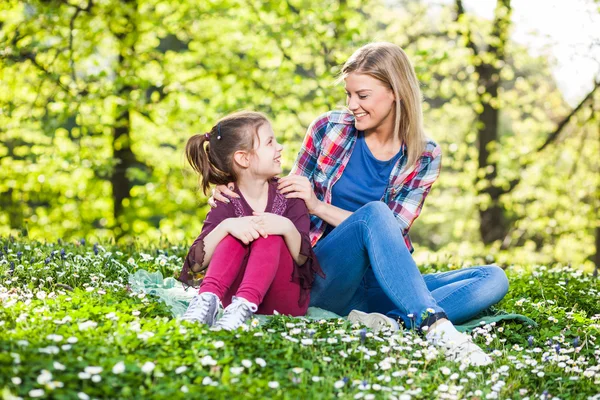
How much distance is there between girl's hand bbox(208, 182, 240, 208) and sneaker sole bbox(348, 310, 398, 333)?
0.99m

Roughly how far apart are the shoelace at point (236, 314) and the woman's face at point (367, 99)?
1.47 meters

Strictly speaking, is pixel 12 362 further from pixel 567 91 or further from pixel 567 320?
pixel 567 91

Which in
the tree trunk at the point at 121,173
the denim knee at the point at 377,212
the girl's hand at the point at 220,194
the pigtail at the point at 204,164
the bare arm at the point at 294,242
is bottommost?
the tree trunk at the point at 121,173

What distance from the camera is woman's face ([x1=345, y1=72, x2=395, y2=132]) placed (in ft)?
14.4

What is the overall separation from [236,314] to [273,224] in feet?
1.83

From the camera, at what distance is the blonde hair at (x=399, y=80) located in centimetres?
438

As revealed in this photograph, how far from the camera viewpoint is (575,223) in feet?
43.6

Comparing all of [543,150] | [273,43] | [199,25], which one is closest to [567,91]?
[543,150]

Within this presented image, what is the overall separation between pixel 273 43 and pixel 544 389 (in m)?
9.80

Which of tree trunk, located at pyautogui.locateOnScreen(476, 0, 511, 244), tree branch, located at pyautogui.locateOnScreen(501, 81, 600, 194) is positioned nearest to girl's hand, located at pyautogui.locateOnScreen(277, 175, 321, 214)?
tree branch, located at pyautogui.locateOnScreen(501, 81, 600, 194)

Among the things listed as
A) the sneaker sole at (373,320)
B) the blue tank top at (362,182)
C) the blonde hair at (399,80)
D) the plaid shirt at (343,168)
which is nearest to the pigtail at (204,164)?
Answer: the plaid shirt at (343,168)

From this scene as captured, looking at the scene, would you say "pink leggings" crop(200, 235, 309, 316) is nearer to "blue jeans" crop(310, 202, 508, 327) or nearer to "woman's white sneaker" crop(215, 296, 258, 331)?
"woman's white sneaker" crop(215, 296, 258, 331)

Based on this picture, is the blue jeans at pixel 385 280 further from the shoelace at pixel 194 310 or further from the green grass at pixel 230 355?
the shoelace at pixel 194 310

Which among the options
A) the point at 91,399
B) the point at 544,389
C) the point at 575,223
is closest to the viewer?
the point at 91,399
